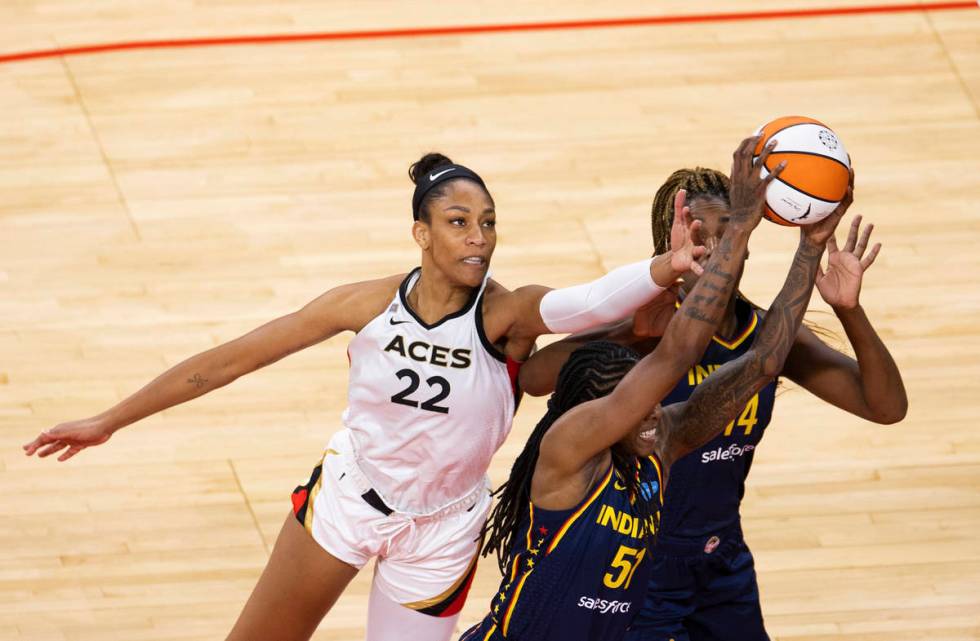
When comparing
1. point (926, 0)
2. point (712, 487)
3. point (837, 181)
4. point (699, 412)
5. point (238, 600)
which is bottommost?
point (238, 600)

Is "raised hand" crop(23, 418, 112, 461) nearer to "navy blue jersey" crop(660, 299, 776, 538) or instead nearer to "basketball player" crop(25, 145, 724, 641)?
"basketball player" crop(25, 145, 724, 641)

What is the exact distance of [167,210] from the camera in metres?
8.31

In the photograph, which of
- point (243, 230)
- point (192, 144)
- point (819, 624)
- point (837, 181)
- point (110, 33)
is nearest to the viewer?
point (837, 181)

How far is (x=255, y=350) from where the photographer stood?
4598 mm

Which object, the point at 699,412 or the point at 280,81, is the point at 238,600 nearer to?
the point at 699,412

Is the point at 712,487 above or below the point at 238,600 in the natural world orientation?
above

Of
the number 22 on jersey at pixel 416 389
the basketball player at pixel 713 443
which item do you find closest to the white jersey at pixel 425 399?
the number 22 on jersey at pixel 416 389

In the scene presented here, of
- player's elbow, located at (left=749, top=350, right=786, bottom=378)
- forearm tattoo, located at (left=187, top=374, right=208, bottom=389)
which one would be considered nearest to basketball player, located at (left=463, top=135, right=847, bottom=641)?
player's elbow, located at (left=749, top=350, right=786, bottom=378)

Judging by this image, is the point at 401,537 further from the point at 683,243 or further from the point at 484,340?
the point at 683,243

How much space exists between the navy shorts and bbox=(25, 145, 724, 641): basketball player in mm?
571

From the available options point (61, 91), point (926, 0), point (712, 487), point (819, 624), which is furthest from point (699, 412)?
point (926, 0)

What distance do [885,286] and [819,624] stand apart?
8.13 ft

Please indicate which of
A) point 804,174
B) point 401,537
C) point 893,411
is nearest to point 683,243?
point 804,174

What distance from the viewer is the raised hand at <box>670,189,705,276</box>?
13.1 feet
